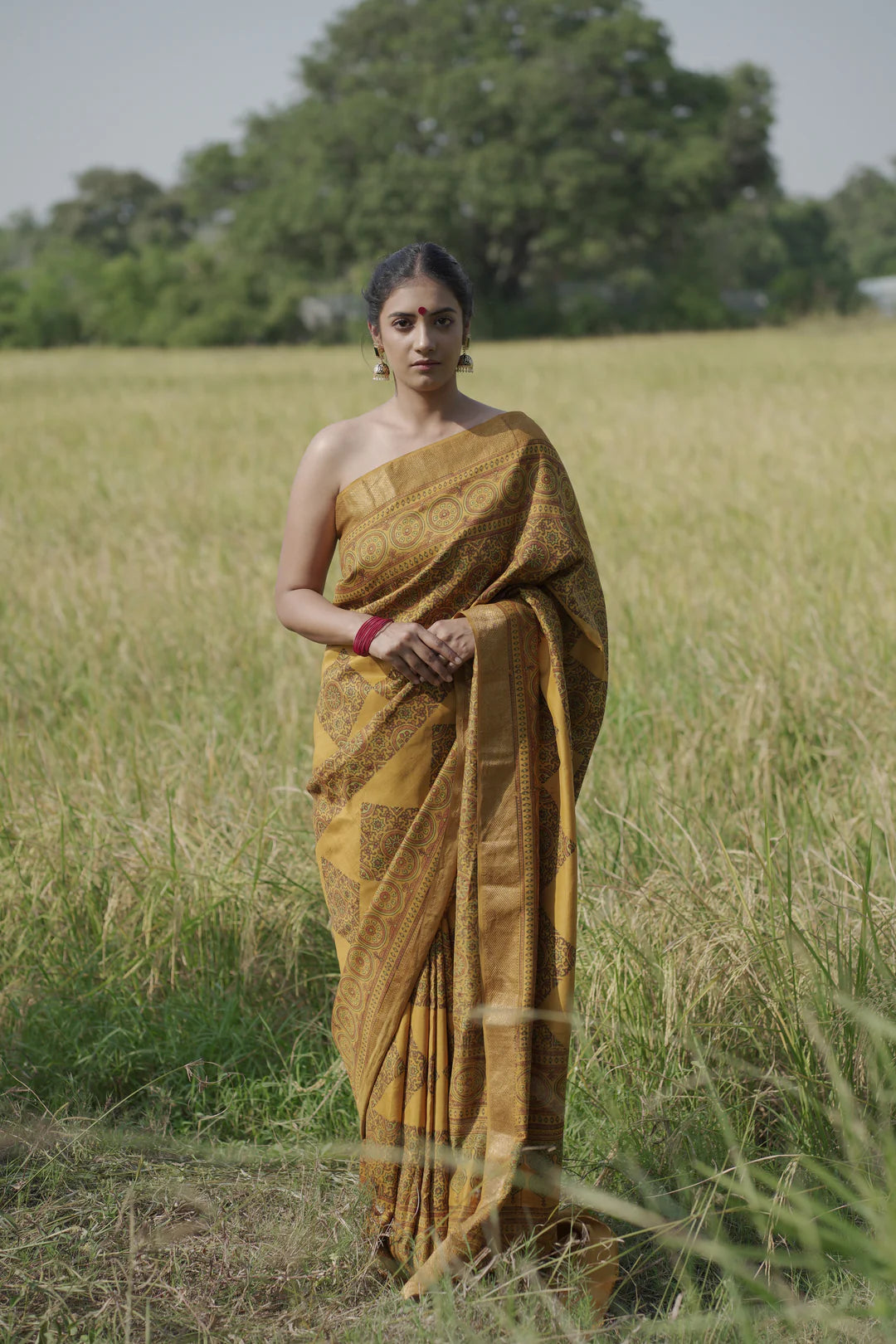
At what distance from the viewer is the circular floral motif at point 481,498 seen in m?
1.74

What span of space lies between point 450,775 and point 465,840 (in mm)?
102

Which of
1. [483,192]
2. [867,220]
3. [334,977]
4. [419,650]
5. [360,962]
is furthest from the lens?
[867,220]

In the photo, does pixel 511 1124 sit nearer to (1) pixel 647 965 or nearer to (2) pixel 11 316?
(1) pixel 647 965

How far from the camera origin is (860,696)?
3428mm

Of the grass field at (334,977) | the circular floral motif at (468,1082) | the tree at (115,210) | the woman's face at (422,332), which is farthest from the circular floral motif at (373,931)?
the tree at (115,210)

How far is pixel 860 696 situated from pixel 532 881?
205 centimetres

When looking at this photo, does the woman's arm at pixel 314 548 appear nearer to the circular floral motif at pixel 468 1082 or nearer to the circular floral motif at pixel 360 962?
the circular floral motif at pixel 360 962

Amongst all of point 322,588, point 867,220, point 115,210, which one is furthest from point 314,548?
point 867,220

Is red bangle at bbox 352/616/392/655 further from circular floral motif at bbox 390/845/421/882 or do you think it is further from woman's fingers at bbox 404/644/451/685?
circular floral motif at bbox 390/845/421/882

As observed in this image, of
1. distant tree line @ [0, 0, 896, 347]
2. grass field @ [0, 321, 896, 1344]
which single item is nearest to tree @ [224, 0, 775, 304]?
distant tree line @ [0, 0, 896, 347]

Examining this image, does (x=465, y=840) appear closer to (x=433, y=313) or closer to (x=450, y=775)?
(x=450, y=775)

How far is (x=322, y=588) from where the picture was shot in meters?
1.83

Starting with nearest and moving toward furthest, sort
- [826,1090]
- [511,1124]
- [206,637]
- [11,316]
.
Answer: [511,1124] < [826,1090] < [206,637] < [11,316]

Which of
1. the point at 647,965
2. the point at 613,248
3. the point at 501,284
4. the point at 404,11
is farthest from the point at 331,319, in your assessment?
the point at 647,965
